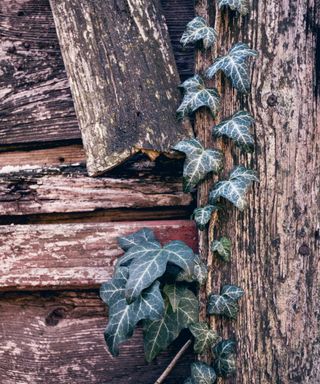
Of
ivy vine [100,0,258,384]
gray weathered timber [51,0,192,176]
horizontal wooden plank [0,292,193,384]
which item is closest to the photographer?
ivy vine [100,0,258,384]

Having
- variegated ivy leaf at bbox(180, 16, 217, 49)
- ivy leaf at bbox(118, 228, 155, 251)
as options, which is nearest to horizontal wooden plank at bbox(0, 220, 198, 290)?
ivy leaf at bbox(118, 228, 155, 251)

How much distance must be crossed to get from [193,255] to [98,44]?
0.68m

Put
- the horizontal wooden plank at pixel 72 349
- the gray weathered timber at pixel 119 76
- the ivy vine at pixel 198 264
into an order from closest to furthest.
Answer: the ivy vine at pixel 198 264 → the gray weathered timber at pixel 119 76 → the horizontal wooden plank at pixel 72 349

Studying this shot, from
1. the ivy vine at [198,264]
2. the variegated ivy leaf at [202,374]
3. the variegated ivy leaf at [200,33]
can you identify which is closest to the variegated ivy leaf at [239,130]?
the ivy vine at [198,264]

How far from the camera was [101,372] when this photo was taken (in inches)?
61.6

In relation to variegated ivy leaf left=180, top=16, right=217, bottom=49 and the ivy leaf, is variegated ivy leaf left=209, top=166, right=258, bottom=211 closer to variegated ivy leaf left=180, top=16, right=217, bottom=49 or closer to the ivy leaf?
the ivy leaf

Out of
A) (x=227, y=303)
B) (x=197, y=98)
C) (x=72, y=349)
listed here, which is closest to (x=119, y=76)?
(x=197, y=98)

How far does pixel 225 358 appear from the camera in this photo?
1374 millimetres

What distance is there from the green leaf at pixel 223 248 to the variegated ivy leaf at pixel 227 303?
0.09 m

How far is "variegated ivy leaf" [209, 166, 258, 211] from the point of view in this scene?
1.37 meters

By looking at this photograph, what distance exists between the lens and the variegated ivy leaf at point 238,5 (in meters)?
1.42

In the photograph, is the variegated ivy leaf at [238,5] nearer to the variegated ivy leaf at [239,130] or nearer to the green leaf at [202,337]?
the variegated ivy leaf at [239,130]

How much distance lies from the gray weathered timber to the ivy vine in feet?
0.33

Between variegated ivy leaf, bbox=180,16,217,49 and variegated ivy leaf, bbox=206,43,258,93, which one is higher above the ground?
variegated ivy leaf, bbox=180,16,217,49
